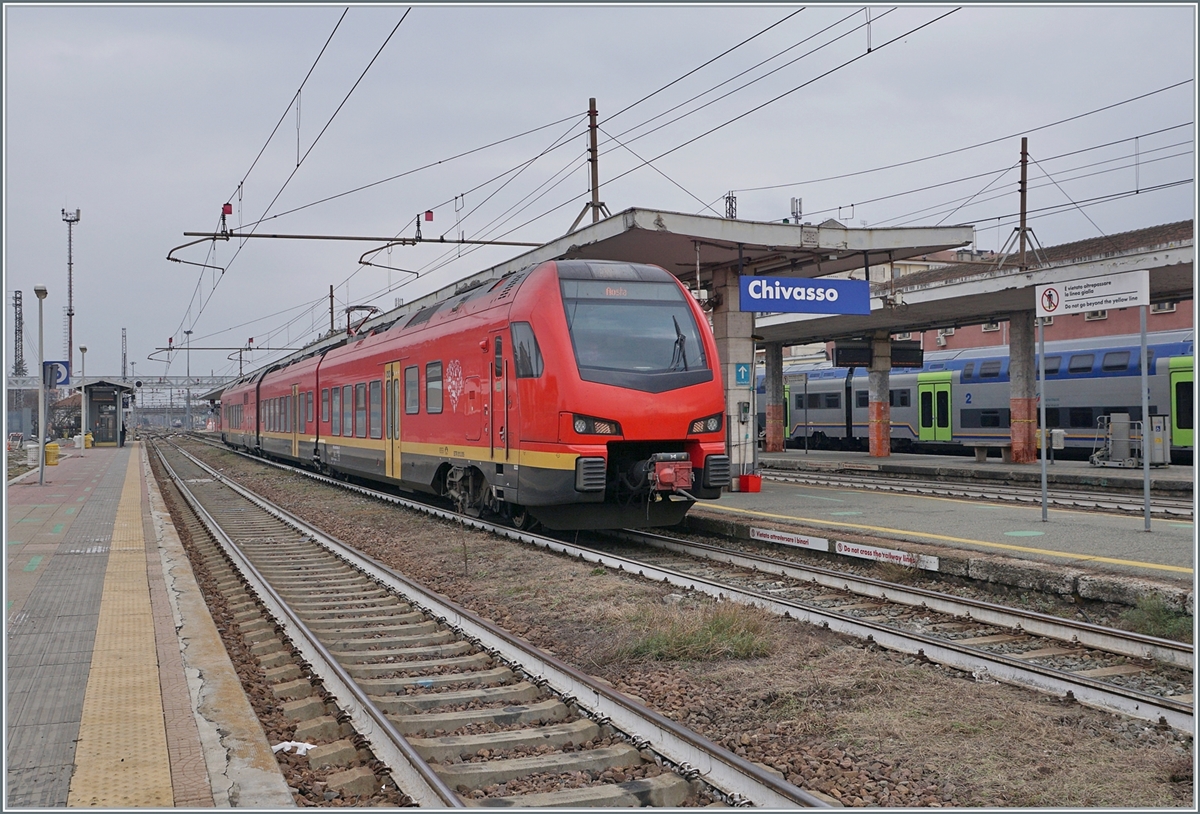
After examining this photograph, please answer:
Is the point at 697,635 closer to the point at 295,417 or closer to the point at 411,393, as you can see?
the point at 411,393

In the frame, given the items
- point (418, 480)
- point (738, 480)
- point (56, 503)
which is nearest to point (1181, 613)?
point (738, 480)

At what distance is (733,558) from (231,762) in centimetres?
681

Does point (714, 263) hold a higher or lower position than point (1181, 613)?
higher

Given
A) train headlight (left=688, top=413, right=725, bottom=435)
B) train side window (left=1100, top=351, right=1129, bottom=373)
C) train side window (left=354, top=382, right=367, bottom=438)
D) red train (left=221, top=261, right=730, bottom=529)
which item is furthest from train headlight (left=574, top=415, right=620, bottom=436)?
train side window (left=1100, top=351, right=1129, bottom=373)

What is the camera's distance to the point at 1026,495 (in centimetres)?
1706

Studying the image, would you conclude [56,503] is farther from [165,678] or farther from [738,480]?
[165,678]

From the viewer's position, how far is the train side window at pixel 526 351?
1141 centimetres

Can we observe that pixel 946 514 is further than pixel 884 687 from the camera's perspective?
Yes

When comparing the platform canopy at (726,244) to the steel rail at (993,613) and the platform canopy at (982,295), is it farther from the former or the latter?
the steel rail at (993,613)

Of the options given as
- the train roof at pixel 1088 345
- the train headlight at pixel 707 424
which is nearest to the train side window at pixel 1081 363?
the train roof at pixel 1088 345

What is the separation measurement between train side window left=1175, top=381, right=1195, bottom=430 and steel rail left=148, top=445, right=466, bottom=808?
74.2ft

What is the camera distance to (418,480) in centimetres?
A: 1614

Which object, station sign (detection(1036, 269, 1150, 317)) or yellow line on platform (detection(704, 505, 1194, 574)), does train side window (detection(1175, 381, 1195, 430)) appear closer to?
station sign (detection(1036, 269, 1150, 317))

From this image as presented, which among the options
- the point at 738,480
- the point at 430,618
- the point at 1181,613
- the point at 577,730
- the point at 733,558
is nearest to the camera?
the point at 577,730
